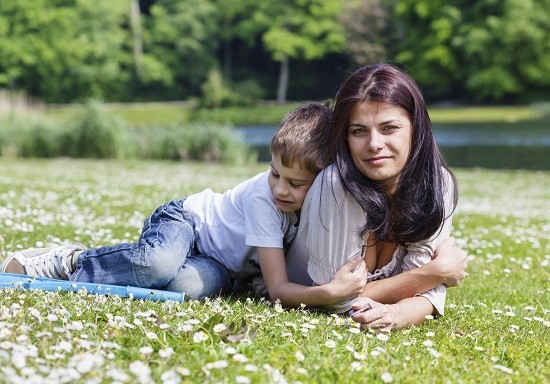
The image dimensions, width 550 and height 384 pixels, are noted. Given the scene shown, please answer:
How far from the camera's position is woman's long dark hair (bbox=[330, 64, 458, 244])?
158 inches

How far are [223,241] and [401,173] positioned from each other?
1.31 meters

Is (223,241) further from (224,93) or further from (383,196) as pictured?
(224,93)

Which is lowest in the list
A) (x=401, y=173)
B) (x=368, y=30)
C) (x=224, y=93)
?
(x=224, y=93)

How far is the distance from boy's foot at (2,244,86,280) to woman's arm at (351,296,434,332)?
1.91 m

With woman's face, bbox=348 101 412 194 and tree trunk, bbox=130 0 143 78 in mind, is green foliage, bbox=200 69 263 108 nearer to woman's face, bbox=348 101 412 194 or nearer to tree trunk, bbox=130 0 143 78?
tree trunk, bbox=130 0 143 78

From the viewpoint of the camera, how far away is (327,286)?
4.18 m

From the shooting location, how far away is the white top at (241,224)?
437 centimetres

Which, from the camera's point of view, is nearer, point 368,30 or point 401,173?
point 401,173

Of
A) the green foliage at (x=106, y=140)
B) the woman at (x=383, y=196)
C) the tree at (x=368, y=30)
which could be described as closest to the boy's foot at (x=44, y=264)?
the woman at (x=383, y=196)

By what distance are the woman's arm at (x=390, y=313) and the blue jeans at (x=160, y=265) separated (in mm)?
990

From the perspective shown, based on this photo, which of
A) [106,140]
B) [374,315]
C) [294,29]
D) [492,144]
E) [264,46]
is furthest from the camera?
[264,46]

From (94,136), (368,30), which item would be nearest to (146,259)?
(94,136)

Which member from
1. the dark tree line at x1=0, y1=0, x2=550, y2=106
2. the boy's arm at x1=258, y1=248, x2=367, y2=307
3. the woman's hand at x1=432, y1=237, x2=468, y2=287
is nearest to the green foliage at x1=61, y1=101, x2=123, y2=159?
the boy's arm at x1=258, y1=248, x2=367, y2=307

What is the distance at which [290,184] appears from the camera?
4.29 metres
